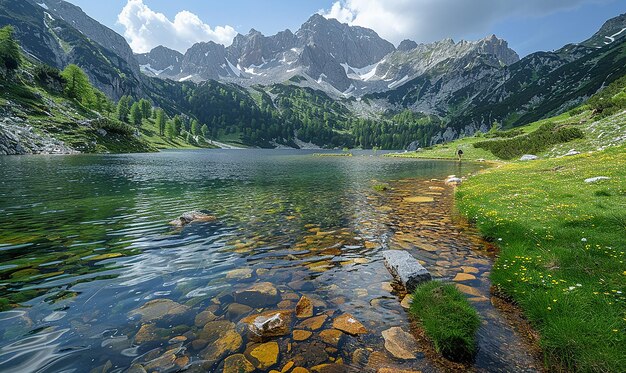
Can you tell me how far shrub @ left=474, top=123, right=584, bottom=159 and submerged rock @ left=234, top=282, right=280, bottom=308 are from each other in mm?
71428

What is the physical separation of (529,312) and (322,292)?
6190 mm

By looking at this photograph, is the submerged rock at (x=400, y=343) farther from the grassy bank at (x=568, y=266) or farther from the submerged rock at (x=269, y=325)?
the grassy bank at (x=568, y=266)

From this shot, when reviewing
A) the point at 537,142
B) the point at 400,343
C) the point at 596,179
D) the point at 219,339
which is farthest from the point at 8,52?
the point at 537,142

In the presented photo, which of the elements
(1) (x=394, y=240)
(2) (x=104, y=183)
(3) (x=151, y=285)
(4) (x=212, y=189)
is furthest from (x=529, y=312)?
(2) (x=104, y=183)

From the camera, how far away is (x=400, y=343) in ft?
25.1

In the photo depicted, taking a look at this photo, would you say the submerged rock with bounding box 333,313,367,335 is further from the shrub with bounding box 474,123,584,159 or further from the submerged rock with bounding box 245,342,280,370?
the shrub with bounding box 474,123,584,159

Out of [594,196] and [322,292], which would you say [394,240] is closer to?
[322,292]

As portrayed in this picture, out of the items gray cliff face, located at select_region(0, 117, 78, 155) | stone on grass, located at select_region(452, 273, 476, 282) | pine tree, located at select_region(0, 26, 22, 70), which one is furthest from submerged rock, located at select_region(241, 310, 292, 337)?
pine tree, located at select_region(0, 26, 22, 70)

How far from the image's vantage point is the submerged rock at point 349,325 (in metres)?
8.18

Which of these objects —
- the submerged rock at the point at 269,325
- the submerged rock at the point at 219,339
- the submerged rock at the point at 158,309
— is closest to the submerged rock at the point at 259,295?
the submerged rock at the point at 269,325

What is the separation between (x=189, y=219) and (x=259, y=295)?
39.1 ft

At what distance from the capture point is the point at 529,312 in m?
8.39

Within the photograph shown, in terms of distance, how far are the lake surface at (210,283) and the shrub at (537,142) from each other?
55588 millimetres

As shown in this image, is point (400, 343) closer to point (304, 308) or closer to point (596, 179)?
point (304, 308)
